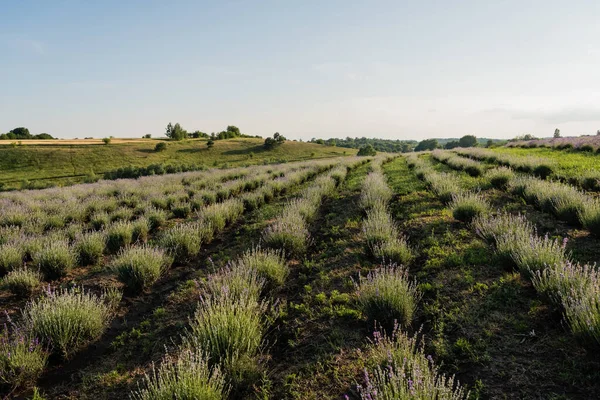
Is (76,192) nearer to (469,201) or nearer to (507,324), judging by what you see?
(469,201)

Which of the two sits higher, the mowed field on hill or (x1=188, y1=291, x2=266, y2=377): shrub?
the mowed field on hill

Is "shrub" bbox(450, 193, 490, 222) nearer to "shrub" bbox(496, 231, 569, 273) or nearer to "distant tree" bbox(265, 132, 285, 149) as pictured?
"shrub" bbox(496, 231, 569, 273)

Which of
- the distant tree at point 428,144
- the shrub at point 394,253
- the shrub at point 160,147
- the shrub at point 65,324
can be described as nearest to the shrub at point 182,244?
the shrub at point 65,324

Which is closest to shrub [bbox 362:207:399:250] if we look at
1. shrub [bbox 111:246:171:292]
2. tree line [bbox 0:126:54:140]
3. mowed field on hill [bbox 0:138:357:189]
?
shrub [bbox 111:246:171:292]

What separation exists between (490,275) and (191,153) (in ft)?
229

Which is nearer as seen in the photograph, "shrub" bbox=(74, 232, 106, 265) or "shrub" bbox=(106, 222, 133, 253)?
"shrub" bbox=(74, 232, 106, 265)

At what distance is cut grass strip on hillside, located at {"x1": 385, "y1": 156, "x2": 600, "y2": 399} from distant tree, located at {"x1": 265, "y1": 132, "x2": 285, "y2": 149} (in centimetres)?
7288

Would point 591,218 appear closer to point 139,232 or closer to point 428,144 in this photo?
point 139,232

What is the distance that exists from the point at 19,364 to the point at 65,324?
61cm

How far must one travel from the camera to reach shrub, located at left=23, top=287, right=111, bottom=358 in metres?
4.10

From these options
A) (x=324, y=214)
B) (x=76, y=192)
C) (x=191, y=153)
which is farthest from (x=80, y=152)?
(x=324, y=214)

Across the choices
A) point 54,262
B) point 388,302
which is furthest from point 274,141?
point 388,302

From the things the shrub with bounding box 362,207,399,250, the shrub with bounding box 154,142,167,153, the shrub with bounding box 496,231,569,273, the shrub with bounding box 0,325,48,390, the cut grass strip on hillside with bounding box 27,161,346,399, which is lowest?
the cut grass strip on hillside with bounding box 27,161,346,399

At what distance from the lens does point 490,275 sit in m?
5.09
